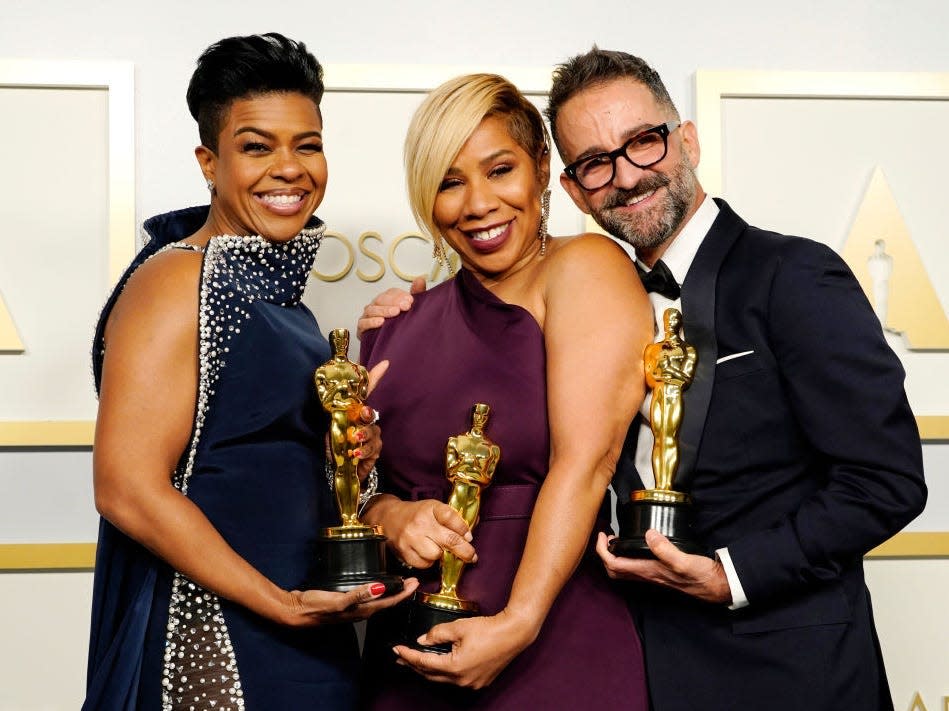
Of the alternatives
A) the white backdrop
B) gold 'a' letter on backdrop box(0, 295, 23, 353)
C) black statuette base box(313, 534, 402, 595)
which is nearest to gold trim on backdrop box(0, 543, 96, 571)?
the white backdrop

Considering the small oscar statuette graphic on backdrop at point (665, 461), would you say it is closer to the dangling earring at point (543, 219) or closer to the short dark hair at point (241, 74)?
the dangling earring at point (543, 219)

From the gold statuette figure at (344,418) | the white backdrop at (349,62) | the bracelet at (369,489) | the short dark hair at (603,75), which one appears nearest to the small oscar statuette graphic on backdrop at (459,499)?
the gold statuette figure at (344,418)

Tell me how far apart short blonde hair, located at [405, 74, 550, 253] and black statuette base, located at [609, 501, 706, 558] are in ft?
2.06

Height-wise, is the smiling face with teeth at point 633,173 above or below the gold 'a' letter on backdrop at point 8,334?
above

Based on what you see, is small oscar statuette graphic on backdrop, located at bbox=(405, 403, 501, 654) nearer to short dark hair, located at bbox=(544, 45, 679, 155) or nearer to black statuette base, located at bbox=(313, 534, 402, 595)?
black statuette base, located at bbox=(313, 534, 402, 595)

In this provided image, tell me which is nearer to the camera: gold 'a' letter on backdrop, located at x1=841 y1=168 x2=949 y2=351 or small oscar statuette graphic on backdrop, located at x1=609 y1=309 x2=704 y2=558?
small oscar statuette graphic on backdrop, located at x1=609 y1=309 x2=704 y2=558

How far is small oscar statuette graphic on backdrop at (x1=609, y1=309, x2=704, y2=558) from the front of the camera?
5.59ft

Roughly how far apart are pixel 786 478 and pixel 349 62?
1608mm

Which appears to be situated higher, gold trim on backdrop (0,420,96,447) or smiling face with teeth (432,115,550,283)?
smiling face with teeth (432,115,550,283)

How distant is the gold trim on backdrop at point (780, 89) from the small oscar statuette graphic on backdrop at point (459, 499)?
1.33 metres

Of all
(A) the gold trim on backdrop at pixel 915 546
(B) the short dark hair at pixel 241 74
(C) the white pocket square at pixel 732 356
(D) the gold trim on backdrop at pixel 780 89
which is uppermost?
(D) the gold trim on backdrop at pixel 780 89

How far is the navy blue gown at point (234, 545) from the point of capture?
171cm

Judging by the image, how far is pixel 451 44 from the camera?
2873 mm

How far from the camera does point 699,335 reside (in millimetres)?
1796
